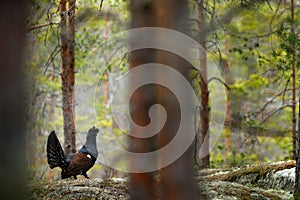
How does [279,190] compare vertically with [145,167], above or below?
below

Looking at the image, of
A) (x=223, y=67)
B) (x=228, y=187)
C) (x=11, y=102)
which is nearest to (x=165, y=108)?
(x=11, y=102)

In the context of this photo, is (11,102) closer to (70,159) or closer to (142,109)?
(142,109)

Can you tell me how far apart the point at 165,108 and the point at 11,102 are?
4.25 ft

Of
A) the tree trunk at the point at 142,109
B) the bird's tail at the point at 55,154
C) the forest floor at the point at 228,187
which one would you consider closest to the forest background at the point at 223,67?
the bird's tail at the point at 55,154

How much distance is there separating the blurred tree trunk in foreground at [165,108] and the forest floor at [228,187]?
206cm

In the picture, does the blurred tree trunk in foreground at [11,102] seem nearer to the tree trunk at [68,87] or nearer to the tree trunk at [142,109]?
the tree trunk at [142,109]

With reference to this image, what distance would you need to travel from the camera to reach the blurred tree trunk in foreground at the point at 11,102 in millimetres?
1777

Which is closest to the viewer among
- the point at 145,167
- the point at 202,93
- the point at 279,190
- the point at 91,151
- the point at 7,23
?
the point at 7,23

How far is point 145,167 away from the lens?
10.0ft

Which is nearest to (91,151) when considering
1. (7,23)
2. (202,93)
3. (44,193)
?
(44,193)

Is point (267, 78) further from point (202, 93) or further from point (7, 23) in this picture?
point (7, 23)

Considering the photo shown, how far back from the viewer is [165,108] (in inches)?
116

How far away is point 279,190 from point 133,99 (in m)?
3.15

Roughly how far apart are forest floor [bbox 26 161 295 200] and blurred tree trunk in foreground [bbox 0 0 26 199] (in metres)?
3.29
